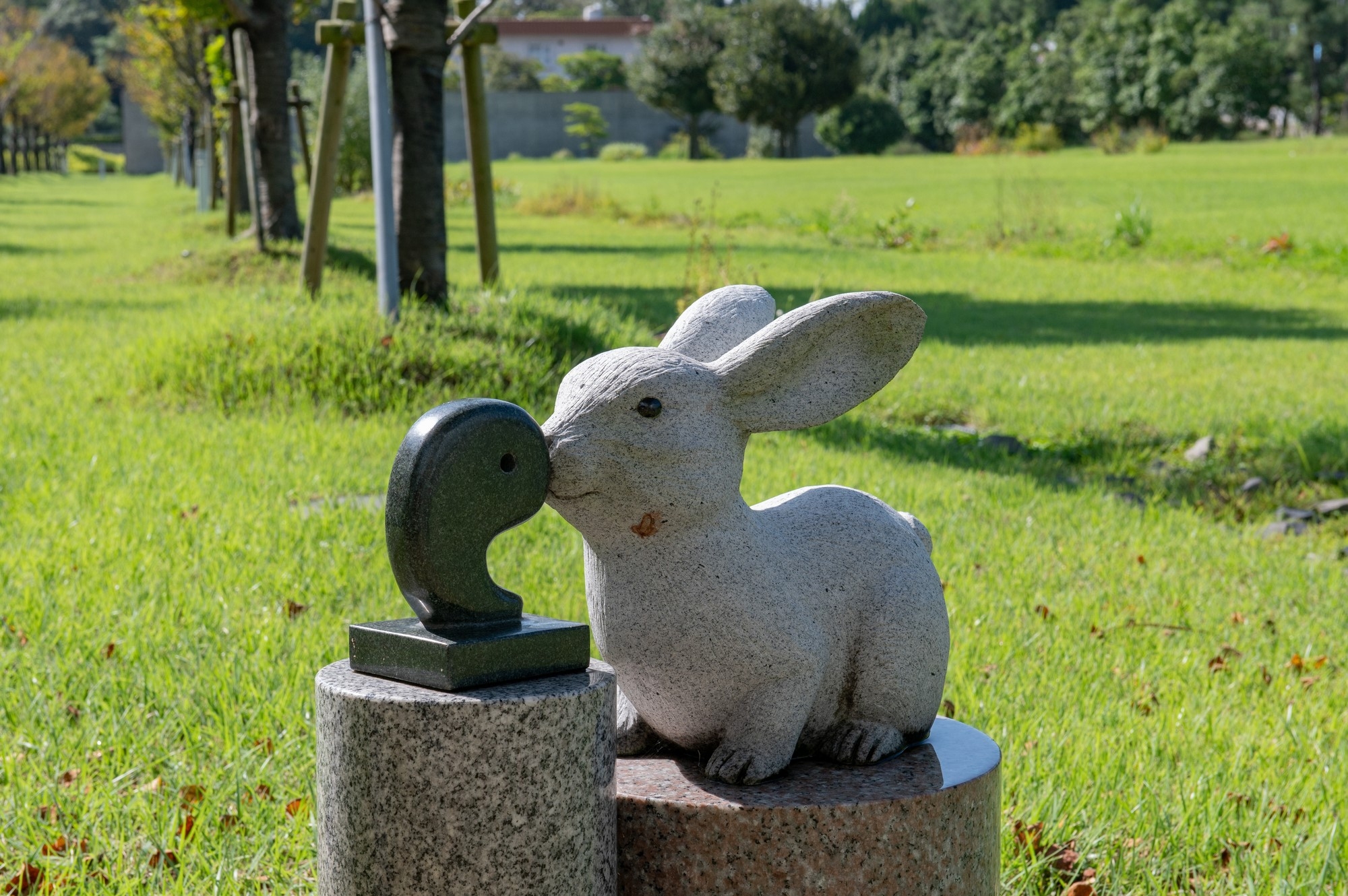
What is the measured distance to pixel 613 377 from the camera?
1.78 metres

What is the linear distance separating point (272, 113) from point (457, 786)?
475 inches

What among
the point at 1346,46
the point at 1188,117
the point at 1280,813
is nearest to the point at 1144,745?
the point at 1280,813

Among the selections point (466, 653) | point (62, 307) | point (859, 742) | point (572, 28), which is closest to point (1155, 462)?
point (859, 742)

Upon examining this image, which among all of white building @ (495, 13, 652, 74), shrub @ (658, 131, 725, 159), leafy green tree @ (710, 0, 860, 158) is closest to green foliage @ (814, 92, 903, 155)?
leafy green tree @ (710, 0, 860, 158)

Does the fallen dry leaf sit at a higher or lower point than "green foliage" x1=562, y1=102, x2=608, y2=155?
lower

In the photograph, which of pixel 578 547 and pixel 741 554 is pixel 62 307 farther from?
pixel 741 554

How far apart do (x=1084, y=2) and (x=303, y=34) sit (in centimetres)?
5131

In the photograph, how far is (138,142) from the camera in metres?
76.6

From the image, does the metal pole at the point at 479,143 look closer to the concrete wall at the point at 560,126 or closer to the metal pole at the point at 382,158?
the metal pole at the point at 382,158

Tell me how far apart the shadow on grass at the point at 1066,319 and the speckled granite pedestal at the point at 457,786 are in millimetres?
8041

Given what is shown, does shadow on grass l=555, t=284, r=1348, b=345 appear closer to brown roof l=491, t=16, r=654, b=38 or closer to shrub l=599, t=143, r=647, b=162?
shrub l=599, t=143, r=647, b=162

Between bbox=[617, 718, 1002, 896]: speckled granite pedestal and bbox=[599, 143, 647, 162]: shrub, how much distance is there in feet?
183

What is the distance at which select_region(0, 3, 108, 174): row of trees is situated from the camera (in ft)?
156

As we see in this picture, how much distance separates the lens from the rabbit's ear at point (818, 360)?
5.96 feet
